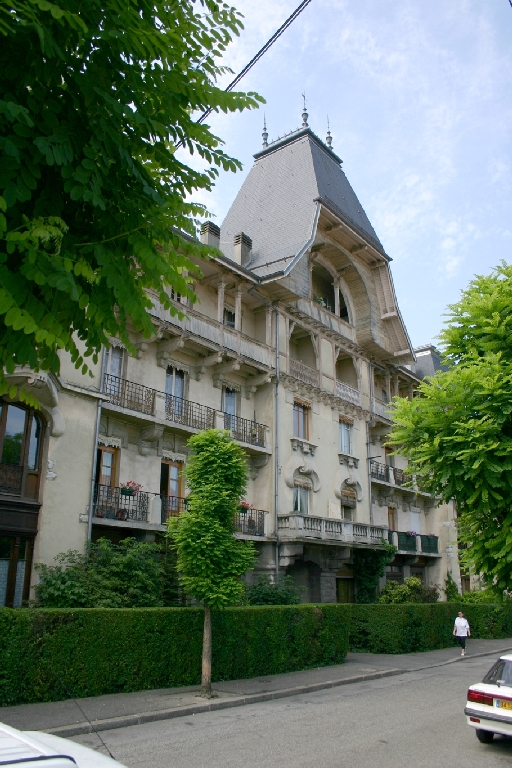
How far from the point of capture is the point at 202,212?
681cm

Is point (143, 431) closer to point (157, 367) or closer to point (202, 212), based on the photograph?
point (157, 367)

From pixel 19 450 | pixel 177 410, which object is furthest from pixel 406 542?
pixel 19 450

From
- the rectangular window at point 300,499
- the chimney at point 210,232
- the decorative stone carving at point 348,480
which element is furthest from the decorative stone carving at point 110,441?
the decorative stone carving at point 348,480

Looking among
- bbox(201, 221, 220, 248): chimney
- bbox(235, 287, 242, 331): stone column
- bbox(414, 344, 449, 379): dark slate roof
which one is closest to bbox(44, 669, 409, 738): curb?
bbox(235, 287, 242, 331): stone column

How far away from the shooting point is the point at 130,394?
2109cm

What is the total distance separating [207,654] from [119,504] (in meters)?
6.05

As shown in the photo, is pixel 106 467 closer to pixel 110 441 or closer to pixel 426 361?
pixel 110 441

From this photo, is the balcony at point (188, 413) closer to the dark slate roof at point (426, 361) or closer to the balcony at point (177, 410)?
the balcony at point (177, 410)

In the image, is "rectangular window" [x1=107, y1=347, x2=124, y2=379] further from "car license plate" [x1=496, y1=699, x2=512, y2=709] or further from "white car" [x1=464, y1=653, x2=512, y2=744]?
"car license plate" [x1=496, y1=699, x2=512, y2=709]

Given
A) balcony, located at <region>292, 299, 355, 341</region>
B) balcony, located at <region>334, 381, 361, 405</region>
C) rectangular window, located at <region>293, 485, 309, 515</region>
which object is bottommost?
rectangular window, located at <region>293, 485, 309, 515</region>

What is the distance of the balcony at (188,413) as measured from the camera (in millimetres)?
22531

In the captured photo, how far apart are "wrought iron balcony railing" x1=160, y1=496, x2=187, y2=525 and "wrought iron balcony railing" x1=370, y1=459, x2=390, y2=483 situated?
13.3 metres

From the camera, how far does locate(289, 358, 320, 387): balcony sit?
2766cm

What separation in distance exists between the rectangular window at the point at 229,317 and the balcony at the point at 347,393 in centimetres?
630
